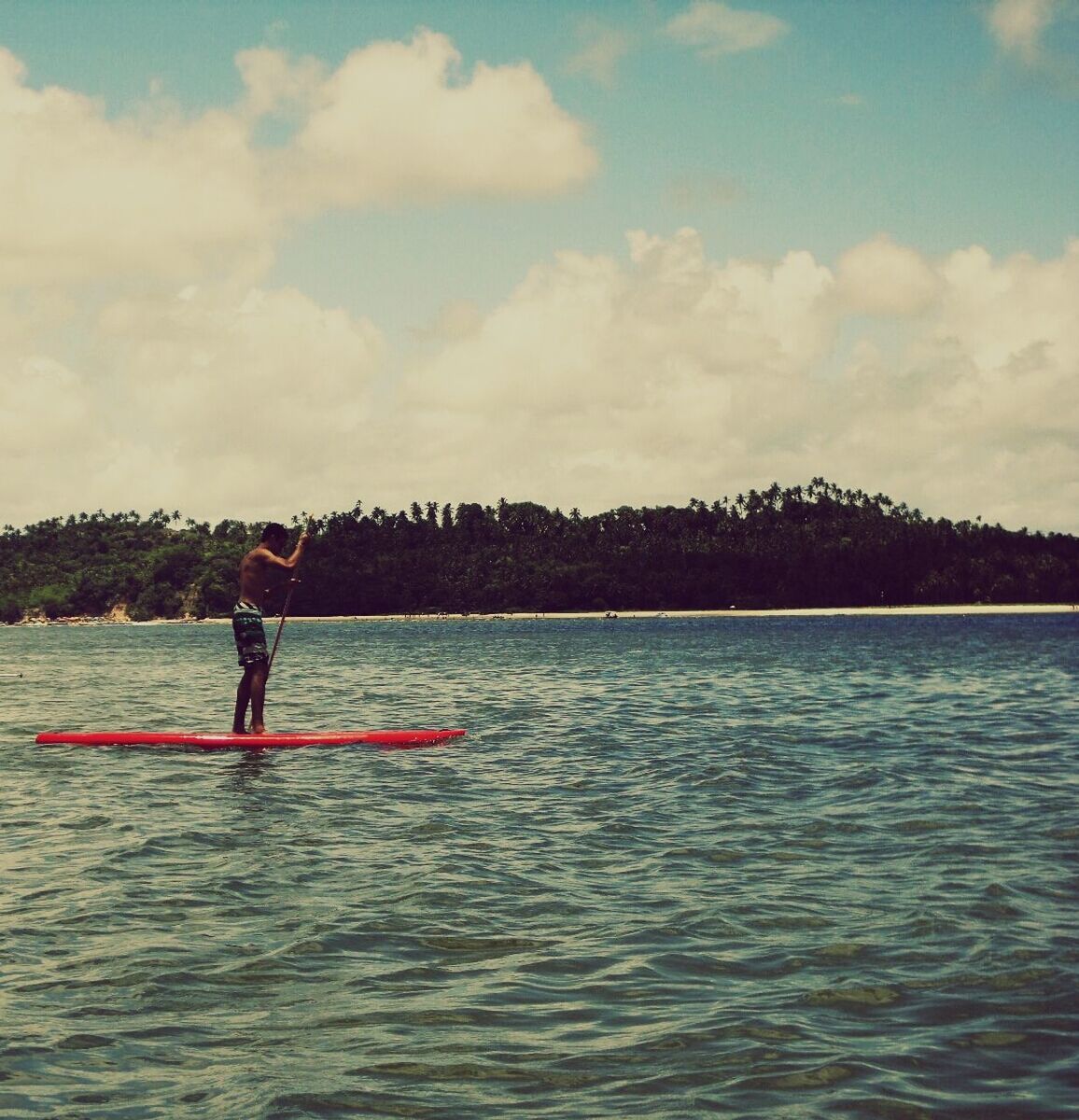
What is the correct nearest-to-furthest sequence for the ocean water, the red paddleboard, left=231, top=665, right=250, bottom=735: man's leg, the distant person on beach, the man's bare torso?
1. the ocean water
2. the distant person on beach
3. the man's bare torso
4. the red paddleboard
5. left=231, top=665, right=250, bottom=735: man's leg

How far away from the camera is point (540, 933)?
944cm

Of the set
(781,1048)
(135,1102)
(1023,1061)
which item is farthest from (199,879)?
(1023,1061)

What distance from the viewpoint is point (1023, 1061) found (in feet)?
22.5

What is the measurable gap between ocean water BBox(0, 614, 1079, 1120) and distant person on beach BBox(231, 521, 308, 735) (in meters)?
1.33

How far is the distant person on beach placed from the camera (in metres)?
20.2

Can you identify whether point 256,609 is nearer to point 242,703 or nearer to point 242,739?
point 242,703

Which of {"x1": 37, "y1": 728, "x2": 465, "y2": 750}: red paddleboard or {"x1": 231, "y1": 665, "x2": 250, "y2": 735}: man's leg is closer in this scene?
{"x1": 37, "y1": 728, "x2": 465, "y2": 750}: red paddleboard

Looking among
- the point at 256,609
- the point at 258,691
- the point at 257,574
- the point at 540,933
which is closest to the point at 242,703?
the point at 258,691

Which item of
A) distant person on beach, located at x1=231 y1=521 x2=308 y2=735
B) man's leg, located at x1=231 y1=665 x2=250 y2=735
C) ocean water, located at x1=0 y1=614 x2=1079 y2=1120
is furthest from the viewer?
man's leg, located at x1=231 y1=665 x2=250 y2=735

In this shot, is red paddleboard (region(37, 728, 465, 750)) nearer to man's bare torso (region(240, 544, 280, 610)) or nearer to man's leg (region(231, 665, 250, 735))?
man's leg (region(231, 665, 250, 735))

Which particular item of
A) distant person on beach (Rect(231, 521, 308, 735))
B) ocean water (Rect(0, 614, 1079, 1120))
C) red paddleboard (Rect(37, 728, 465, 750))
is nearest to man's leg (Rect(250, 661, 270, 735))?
distant person on beach (Rect(231, 521, 308, 735))

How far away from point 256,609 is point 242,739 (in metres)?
2.34

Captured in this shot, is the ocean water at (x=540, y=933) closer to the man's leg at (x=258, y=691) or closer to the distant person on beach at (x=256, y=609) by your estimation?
the man's leg at (x=258, y=691)

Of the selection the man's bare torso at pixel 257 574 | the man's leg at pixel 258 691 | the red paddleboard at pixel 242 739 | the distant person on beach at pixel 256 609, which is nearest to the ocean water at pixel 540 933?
the red paddleboard at pixel 242 739
